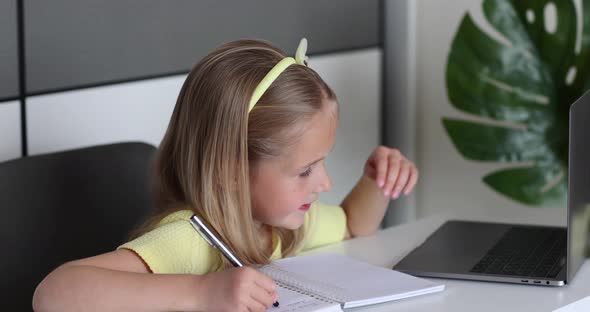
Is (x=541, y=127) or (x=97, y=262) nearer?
(x=97, y=262)

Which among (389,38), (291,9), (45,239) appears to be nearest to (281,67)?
(45,239)

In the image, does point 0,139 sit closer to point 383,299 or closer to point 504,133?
point 383,299

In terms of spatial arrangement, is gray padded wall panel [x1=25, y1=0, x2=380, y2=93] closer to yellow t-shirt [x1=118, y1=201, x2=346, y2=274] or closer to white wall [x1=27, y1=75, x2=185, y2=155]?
white wall [x1=27, y1=75, x2=185, y2=155]

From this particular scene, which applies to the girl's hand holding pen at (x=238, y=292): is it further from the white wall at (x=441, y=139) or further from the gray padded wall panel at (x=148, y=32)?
the white wall at (x=441, y=139)

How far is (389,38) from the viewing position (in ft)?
9.40

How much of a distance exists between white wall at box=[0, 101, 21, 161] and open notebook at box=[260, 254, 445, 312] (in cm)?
69

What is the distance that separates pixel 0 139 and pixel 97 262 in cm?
70

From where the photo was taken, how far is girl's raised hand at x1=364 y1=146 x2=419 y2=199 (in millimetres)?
1705

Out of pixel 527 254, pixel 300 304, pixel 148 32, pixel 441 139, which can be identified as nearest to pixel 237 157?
pixel 300 304

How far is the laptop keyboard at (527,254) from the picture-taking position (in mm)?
1418

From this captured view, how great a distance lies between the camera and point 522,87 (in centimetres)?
254

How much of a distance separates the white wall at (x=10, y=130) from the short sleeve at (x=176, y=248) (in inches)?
22.8

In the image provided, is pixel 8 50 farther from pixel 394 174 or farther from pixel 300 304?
pixel 300 304

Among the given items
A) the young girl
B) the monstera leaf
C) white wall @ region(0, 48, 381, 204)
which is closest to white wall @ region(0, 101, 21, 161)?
white wall @ region(0, 48, 381, 204)
